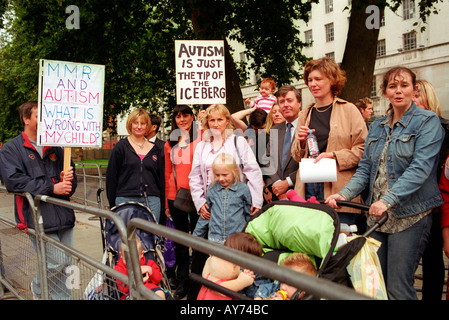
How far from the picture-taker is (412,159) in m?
2.64

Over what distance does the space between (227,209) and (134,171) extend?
4.63 feet

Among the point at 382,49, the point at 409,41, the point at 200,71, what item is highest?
the point at 382,49

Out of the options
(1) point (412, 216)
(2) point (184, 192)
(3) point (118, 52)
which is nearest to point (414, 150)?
(1) point (412, 216)

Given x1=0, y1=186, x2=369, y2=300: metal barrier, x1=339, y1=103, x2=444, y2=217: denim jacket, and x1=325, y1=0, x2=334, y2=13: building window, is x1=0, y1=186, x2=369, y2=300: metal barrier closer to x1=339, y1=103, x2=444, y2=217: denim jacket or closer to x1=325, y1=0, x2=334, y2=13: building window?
x1=339, y1=103, x2=444, y2=217: denim jacket

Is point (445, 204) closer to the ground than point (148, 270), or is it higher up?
higher up

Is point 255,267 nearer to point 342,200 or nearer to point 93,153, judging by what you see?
point 342,200

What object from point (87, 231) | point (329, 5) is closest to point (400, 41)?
point (329, 5)

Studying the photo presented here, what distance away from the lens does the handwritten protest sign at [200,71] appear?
5.17 m

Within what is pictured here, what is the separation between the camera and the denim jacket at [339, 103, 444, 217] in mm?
2545

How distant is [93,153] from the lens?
5212cm

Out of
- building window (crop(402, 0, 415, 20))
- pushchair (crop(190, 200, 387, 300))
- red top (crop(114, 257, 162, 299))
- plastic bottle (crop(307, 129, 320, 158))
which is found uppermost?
building window (crop(402, 0, 415, 20))

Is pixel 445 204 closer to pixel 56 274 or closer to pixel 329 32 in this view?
pixel 56 274

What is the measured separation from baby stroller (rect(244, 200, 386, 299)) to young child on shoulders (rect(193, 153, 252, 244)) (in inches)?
38.4

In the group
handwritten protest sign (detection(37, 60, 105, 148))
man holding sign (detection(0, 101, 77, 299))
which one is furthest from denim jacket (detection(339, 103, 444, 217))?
handwritten protest sign (detection(37, 60, 105, 148))
